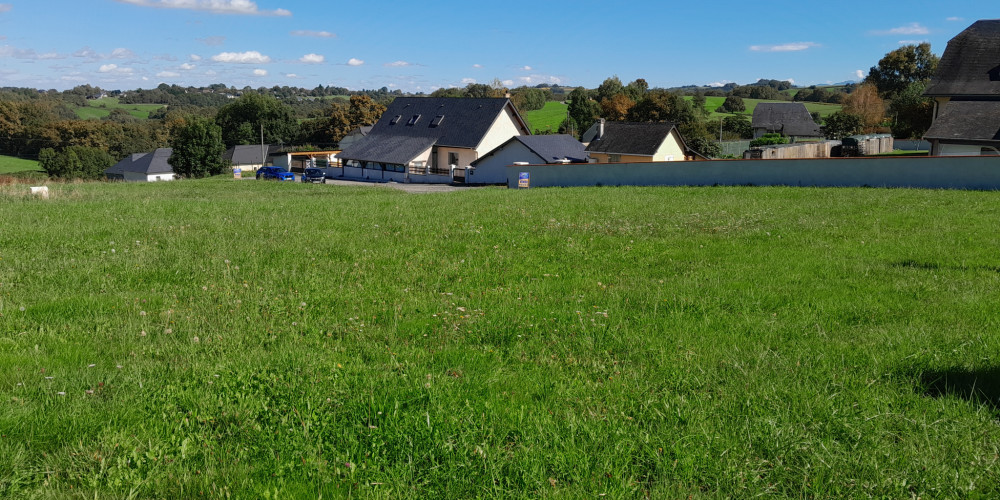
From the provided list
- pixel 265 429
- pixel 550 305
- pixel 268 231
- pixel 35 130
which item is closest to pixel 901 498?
pixel 265 429

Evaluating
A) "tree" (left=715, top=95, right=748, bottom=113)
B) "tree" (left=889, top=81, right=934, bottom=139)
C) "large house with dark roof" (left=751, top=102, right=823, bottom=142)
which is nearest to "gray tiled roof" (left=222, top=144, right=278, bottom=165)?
"large house with dark roof" (left=751, top=102, right=823, bottom=142)

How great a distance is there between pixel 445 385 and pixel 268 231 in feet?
29.3

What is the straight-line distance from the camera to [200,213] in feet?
53.3

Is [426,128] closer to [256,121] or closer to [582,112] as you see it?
[582,112]

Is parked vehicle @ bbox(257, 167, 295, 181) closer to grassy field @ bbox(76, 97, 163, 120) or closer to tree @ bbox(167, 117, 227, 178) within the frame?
tree @ bbox(167, 117, 227, 178)

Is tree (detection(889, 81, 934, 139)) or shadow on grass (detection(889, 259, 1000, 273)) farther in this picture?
tree (detection(889, 81, 934, 139))

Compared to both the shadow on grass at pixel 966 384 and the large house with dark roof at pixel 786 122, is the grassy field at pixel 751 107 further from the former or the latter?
the shadow on grass at pixel 966 384

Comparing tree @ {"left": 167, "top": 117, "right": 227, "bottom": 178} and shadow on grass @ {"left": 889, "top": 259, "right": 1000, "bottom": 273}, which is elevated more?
tree @ {"left": 167, "top": 117, "right": 227, "bottom": 178}

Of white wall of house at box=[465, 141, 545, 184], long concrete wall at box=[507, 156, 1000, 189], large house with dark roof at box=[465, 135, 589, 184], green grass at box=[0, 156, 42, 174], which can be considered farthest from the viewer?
green grass at box=[0, 156, 42, 174]

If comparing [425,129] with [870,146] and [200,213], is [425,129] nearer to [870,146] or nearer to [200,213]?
[870,146]

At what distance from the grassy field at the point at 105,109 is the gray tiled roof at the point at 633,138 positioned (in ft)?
397

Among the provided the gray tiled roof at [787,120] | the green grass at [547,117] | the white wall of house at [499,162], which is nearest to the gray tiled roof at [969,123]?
the white wall of house at [499,162]

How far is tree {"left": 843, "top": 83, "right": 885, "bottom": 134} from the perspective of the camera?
8406 cm

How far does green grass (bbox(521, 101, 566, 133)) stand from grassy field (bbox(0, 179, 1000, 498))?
98.1 metres
